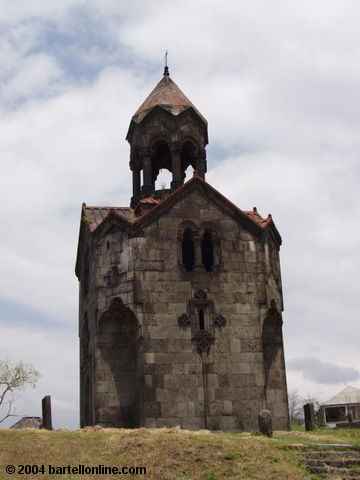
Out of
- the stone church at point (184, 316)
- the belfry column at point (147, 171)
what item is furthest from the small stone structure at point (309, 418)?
the belfry column at point (147, 171)

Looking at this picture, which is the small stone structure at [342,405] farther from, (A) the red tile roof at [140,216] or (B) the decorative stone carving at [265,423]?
(B) the decorative stone carving at [265,423]

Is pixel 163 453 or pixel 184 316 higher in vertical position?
pixel 184 316

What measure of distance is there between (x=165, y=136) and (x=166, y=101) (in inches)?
52.4

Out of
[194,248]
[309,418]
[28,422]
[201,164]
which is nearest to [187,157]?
[201,164]

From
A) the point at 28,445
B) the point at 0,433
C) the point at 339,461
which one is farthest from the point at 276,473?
the point at 0,433

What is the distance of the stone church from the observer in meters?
17.9

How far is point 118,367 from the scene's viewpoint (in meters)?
18.9

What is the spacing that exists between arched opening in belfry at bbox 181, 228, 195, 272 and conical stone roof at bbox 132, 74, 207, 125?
14.9 feet

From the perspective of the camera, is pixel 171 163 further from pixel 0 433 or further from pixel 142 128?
pixel 0 433

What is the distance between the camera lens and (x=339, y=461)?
42.3ft

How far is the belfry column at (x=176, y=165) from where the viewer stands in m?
21.2

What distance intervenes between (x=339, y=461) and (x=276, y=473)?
163 centimetres

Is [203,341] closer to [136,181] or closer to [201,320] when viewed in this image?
[201,320]

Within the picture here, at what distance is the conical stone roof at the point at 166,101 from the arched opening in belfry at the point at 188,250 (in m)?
4.54
